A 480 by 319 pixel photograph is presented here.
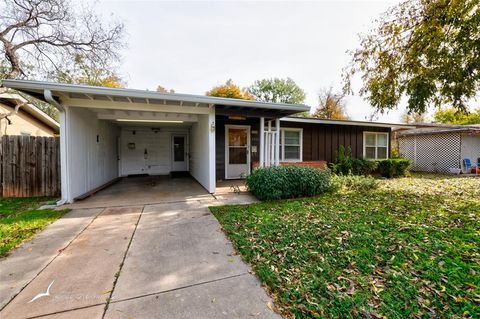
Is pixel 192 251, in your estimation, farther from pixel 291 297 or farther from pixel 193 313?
pixel 291 297

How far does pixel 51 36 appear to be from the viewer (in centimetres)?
964

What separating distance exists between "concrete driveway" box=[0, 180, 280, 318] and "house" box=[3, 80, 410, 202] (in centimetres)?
267

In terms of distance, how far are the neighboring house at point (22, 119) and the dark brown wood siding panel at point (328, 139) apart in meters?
10.5

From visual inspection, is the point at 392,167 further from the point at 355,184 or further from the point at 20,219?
the point at 20,219

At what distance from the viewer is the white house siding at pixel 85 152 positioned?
16.8ft

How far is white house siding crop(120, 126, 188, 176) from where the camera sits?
10.5m

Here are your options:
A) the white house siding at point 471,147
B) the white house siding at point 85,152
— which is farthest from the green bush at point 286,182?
the white house siding at point 471,147

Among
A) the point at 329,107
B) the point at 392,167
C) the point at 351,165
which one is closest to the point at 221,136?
the point at 351,165

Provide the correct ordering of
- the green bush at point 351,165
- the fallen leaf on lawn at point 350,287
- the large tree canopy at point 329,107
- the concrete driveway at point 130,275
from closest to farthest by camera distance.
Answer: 1. the concrete driveway at point 130,275
2. the fallen leaf on lawn at point 350,287
3. the green bush at point 351,165
4. the large tree canopy at point 329,107

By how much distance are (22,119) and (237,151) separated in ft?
30.5

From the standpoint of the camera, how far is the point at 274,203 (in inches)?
207

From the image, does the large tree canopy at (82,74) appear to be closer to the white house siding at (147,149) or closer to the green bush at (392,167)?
the white house siding at (147,149)

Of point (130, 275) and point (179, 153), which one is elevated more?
point (179, 153)

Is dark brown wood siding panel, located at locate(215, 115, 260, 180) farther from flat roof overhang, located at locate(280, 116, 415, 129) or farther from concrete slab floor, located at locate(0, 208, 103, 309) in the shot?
concrete slab floor, located at locate(0, 208, 103, 309)
